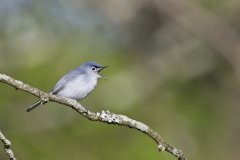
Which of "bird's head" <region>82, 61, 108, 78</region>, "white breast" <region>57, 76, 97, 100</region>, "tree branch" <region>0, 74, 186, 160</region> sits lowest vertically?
"tree branch" <region>0, 74, 186, 160</region>

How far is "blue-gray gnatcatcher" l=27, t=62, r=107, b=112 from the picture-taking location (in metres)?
5.95

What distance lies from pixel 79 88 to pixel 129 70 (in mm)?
10314

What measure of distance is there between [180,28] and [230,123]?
2.75 meters

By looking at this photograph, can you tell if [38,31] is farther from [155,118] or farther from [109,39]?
[155,118]

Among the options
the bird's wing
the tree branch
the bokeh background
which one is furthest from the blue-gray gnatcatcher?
the bokeh background

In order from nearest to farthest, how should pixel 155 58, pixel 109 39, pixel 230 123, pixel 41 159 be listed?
pixel 41 159 → pixel 230 123 → pixel 109 39 → pixel 155 58

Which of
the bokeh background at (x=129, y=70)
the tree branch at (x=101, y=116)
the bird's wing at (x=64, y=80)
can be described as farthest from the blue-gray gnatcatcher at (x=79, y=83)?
the bokeh background at (x=129, y=70)

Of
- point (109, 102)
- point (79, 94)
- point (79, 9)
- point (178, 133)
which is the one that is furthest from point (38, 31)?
point (79, 94)

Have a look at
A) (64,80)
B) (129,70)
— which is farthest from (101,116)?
(129,70)

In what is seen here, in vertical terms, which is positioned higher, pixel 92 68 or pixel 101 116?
pixel 92 68

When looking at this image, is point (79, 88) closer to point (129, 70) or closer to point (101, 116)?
point (101, 116)

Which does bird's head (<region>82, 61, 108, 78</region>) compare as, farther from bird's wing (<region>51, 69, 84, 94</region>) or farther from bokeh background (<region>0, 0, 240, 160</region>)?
bokeh background (<region>0, 0, 240, 160</region>)

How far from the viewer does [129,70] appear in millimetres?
16328

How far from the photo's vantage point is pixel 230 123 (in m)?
15.4
